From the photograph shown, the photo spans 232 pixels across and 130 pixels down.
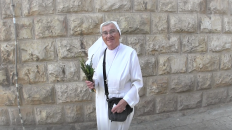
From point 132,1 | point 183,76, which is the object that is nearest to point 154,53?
point 183,76

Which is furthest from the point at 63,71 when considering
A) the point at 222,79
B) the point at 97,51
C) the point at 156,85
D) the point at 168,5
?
the point at 222,79

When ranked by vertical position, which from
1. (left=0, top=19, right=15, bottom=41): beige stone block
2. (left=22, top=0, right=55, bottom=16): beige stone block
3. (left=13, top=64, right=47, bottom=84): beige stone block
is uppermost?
(left=22, top=0, right=55, bottom=16): beige stone block

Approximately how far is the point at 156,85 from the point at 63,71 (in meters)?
1.88

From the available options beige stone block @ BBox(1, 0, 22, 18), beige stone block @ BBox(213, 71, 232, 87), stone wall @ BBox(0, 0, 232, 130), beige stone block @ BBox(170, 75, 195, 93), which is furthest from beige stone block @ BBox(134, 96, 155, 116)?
beige stone block @ BBox(1, 0, 22, 18)

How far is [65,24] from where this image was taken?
3229 millimetres

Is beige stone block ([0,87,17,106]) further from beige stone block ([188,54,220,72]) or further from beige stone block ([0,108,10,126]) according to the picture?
beige stone block ([188,54,220,72])

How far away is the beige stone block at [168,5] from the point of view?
356 cm

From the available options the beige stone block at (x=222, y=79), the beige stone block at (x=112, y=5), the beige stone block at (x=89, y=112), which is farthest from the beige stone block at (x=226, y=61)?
the beige stone block at (x=89, y=112)

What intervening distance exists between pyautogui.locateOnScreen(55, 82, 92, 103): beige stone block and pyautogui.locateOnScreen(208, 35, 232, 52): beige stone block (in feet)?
9.71

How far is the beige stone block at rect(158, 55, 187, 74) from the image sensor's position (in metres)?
3.65

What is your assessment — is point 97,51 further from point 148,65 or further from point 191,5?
point 191,5

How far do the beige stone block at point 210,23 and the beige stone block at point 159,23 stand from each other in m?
0.88

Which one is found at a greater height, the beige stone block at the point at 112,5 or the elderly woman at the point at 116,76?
the beige stone block at the point at 112,5

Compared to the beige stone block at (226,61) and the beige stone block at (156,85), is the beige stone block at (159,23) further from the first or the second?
the beige stone block at (226,61)
